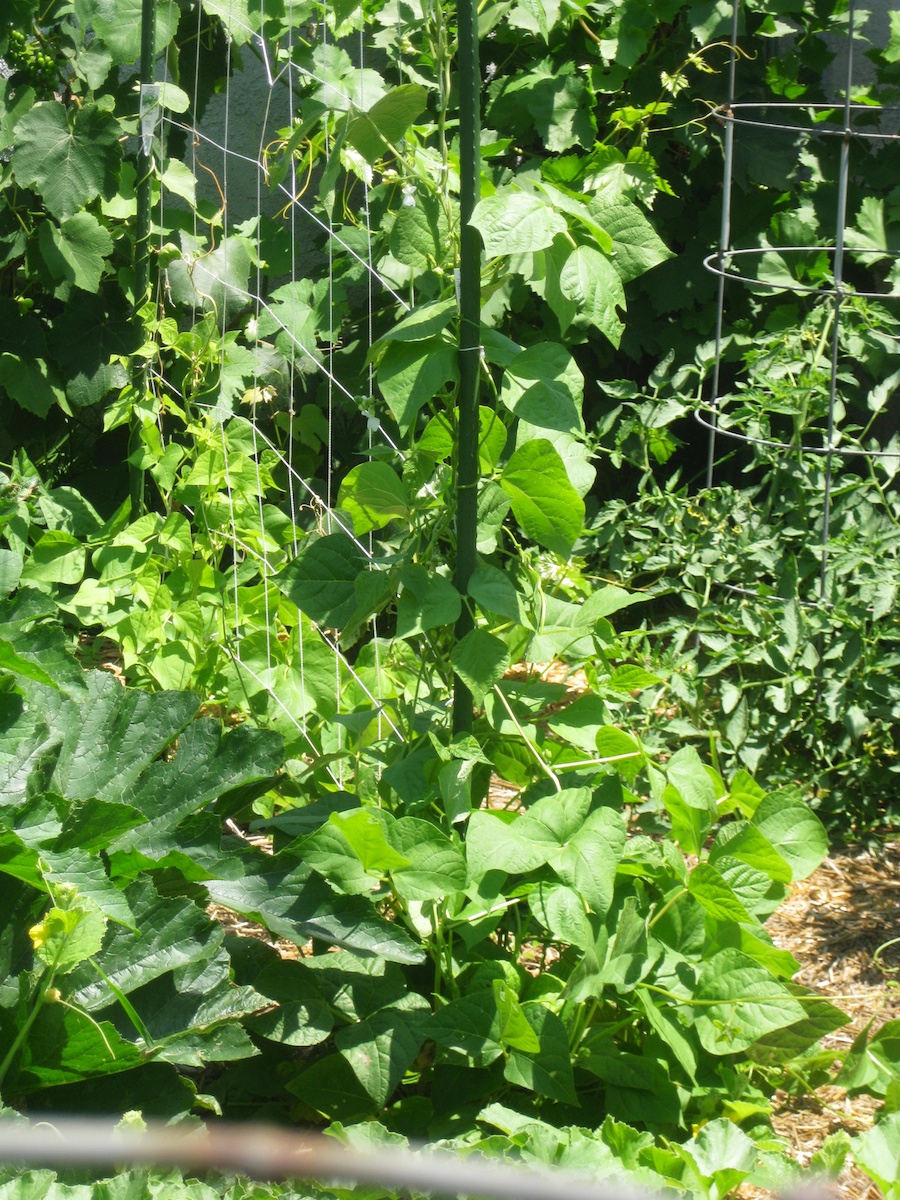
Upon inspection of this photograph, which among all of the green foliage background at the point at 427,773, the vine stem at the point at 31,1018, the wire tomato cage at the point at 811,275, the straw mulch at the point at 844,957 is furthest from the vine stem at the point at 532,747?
the wire tomato cage at the point at 811,275

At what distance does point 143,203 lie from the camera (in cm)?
280

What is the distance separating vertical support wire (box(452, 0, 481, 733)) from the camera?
5.03 feet

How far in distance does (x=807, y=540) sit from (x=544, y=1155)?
1806mm

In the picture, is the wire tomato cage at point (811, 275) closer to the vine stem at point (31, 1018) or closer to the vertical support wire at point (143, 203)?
the vertical support wire at point (143, 203)

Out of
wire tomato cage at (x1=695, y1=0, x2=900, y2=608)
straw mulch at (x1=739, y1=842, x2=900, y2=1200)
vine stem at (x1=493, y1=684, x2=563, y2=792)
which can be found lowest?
straw mulch at (x1=739, y1=842, x2=900, y2=1200)

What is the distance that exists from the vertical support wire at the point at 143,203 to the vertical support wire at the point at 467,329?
1207 millimetres

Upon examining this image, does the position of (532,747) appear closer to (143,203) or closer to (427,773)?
(427,773)

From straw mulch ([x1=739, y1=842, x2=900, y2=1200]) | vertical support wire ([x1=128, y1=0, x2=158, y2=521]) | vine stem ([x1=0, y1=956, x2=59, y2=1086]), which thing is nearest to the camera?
vine stem ([x1=0, y1=956, x2=59, y2=1086])

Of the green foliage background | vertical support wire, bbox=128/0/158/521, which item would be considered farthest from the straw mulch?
vertical support wire, bbox=128/0/158/521

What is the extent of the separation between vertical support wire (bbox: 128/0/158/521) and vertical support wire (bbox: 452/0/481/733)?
1.21 meters

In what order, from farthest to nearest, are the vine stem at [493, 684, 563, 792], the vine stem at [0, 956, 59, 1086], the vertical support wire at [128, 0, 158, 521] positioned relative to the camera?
the vertical support wire at [128, 0, 158, 521]
the vine stem at [493, 684, 563, 792]
the vine stem at [0, 956, 59, 1086]

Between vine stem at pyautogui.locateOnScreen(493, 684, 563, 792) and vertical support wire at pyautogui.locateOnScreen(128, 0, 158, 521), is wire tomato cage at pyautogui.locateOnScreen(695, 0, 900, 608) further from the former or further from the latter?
vertical support wire at pyautogui.locateOnScreen(128, 0, 158, 521)

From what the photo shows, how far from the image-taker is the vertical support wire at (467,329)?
60.3 inches

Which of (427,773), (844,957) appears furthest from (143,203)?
(844,957)
